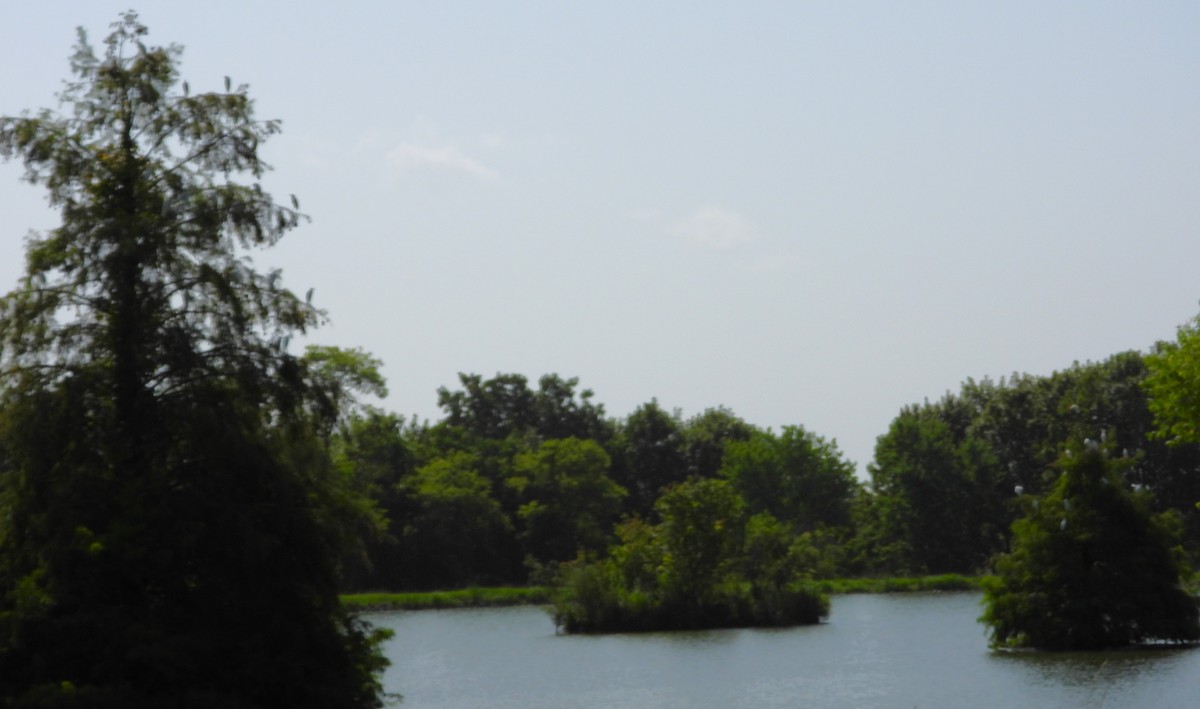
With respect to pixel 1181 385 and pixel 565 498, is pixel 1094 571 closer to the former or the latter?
pixel 1181 385

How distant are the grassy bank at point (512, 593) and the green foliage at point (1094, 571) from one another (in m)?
32.2

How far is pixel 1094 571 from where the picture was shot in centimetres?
3819

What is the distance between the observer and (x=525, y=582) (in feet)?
273

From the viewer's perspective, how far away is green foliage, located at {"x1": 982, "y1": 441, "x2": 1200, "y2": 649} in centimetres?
3803

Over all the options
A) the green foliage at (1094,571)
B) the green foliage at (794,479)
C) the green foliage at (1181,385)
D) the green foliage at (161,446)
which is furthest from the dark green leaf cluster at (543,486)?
the green foliage at (161,446)

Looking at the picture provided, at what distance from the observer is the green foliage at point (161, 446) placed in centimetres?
2036

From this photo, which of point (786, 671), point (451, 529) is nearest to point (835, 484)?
point (451, 529)

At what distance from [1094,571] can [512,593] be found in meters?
40.8

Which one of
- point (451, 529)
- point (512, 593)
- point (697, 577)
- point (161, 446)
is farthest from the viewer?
point (451, 529)

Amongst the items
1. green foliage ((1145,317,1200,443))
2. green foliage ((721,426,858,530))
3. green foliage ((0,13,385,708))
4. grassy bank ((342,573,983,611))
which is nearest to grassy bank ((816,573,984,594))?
grassy bank ((342,573,983,611))

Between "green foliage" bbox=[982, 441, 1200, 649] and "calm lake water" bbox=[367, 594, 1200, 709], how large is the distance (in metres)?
0.77

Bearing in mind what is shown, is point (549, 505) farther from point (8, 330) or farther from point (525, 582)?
point (8, 330)

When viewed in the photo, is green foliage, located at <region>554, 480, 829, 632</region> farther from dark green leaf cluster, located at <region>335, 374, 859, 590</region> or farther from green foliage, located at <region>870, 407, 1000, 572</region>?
green foliage, located at <region>870, 407, 1000, 572</region>

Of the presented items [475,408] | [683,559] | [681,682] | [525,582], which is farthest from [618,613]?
[475,408]
